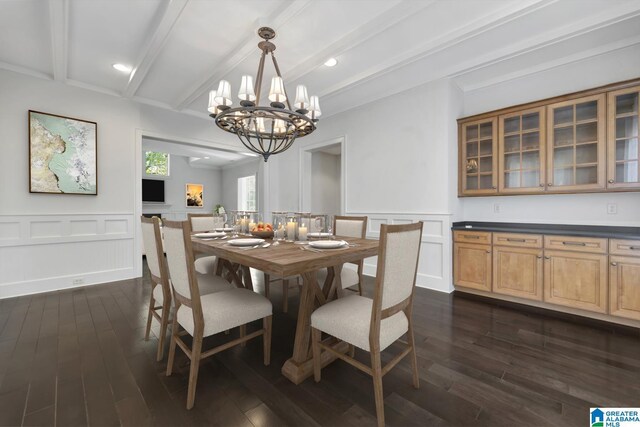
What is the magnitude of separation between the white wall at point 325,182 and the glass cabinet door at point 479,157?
2.96m

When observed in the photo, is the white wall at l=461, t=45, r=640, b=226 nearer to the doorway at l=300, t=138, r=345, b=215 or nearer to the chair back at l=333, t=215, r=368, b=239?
the chair back at l=333, t=215, r=368, b=239

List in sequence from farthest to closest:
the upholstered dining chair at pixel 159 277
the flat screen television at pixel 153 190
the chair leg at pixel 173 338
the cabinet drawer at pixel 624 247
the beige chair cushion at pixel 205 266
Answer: the flat screen television at pixel 153 190, the beige chair cushion at pixel 205 266, the cabinet drawer at pixel 624 247, the upholstered dining chair at pixel 159 277, the chair leg at pixel 173 338

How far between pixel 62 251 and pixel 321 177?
437cm

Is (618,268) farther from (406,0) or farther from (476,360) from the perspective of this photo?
(406,0)

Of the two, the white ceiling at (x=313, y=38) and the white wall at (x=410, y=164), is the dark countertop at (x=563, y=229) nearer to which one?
the white wall at (x=410, y=164)

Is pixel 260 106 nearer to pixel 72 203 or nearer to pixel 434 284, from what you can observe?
pixel 434 284

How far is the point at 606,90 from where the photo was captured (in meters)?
2.58

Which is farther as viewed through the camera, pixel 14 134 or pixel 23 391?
pixel 14 134

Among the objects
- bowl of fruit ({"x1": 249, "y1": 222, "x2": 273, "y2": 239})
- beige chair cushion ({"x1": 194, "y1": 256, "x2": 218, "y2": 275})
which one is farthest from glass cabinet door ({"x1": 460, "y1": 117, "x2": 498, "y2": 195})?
beige chair cushion ({"x1": 194, "y1": 256, "x2": 218, "y2": 275})

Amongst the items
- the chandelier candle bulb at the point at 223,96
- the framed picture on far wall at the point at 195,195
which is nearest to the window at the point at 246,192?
the framed picture on far wall at the point at 195,195

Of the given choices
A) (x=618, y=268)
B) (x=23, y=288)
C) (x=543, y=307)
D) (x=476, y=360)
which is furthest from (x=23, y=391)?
(x=618, y=268)

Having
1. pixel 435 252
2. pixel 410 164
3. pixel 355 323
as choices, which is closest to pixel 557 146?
pixel 410 164

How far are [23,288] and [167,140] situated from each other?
267 centimetres

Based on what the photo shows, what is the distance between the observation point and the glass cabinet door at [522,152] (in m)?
2.98
